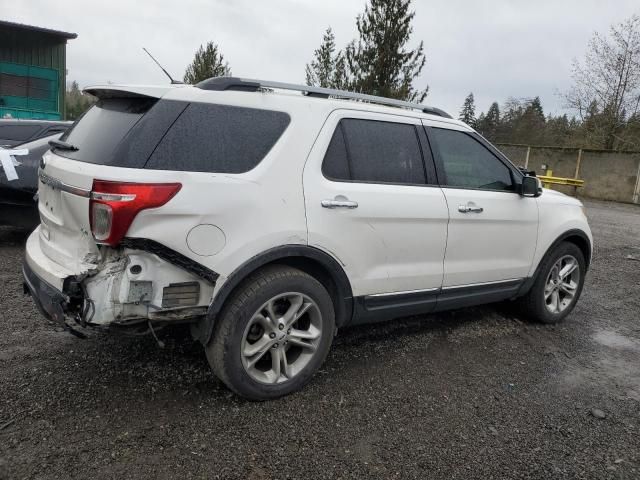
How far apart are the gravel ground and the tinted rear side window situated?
139cm

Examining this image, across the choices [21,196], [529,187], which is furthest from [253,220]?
[21,196]

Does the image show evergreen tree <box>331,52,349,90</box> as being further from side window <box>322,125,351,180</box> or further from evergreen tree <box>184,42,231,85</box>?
side window <box>322,125,351,180</box>

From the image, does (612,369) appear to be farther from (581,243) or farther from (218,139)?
(218,139)

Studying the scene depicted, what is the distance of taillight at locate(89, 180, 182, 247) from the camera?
255 cm

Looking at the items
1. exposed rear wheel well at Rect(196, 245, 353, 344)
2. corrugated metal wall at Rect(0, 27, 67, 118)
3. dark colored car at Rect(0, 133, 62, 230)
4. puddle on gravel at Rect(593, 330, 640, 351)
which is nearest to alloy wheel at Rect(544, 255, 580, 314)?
puddle on gravel at Rect(593, 330, 640, 351)

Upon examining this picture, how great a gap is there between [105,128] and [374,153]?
168 centimetres

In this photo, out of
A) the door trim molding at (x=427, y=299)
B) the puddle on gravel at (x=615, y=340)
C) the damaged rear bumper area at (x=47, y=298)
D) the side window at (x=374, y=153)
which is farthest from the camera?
the puddle on gravel at (x=615, y=340)

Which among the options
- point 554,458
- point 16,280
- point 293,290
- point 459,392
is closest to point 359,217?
point 293,290

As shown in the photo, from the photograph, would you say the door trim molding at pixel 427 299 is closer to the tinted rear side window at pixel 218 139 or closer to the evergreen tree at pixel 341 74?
the tinted rear side window at pixel 218 139

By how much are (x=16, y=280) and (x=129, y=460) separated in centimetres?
350

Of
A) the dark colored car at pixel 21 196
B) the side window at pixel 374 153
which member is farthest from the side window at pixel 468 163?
the dark colored car at pixel 21 196

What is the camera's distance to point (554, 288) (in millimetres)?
4906

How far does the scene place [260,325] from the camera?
121 inches

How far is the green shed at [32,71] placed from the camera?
18.0 m
